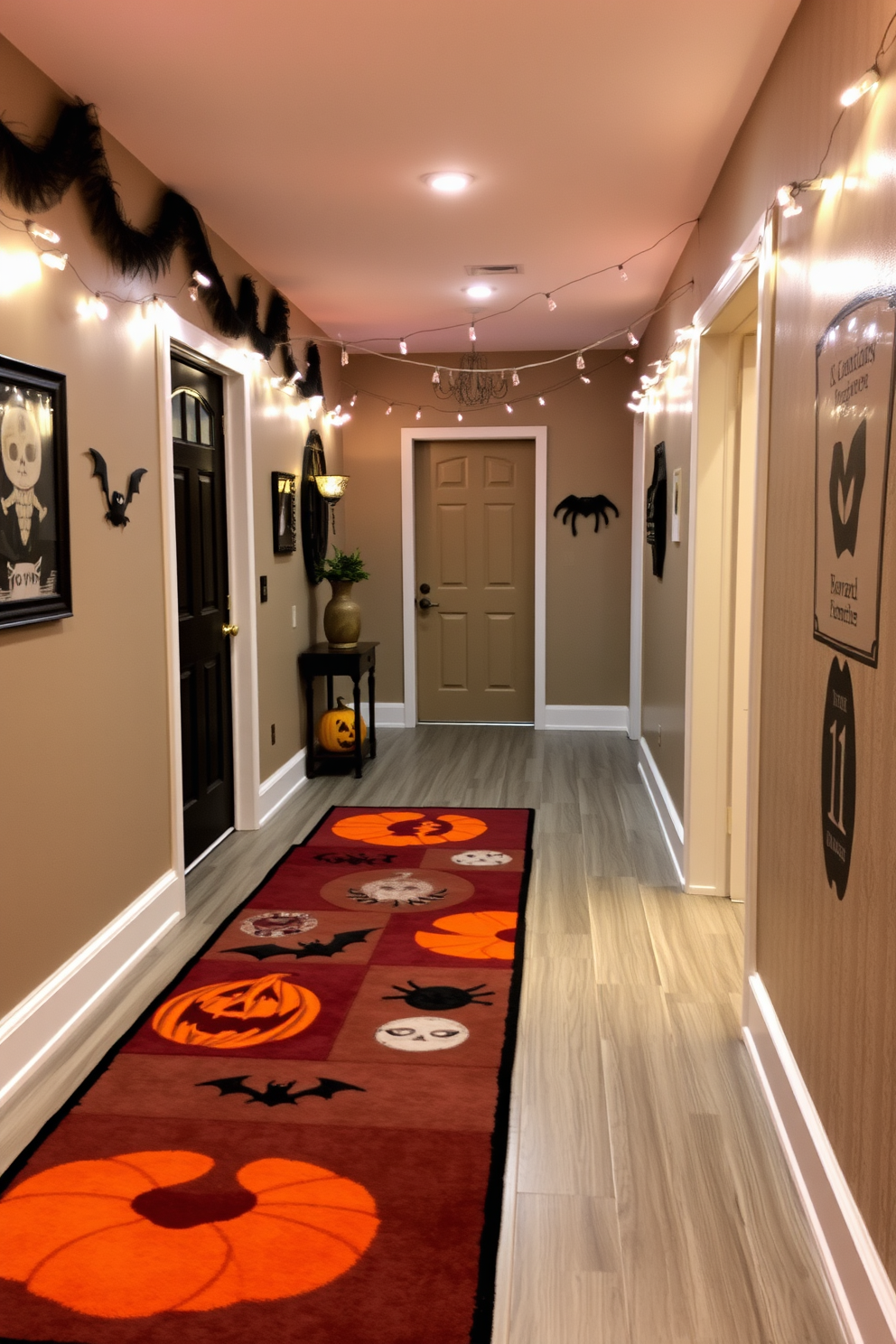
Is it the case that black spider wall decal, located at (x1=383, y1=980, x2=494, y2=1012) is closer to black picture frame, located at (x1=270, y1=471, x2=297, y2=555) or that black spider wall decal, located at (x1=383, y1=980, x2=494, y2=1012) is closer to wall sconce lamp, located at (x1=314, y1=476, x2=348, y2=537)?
black picture frame, located at (x1=270, y1=471, x2=297, y2=555)

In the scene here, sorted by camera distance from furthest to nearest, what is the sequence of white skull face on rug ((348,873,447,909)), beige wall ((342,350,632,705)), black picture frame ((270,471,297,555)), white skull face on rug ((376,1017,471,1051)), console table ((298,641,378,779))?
beige wall ((342,350,632,705))
console table ((298,641,378,779))
black picture frame ((270,471,297,555))
white skull face on rug ((348,873,447,909))
white skull face on rug ((376,1017,471,1051))

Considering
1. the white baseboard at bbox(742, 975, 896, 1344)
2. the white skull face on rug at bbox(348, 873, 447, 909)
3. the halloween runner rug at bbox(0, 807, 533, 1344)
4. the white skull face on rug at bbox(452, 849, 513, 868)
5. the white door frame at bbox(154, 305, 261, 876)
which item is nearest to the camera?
the white baseboard at bbox(742, 975, 896, 1344)

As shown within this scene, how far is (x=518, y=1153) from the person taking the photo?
2492 millimetres

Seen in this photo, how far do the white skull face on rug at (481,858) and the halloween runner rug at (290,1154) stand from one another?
657 mm

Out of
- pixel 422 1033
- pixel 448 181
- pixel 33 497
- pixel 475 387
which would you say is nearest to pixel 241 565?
pixel 448 181

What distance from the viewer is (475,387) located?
25.3ft

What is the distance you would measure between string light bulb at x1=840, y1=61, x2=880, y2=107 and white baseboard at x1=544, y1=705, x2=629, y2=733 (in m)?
6.01

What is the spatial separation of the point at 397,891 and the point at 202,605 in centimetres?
145

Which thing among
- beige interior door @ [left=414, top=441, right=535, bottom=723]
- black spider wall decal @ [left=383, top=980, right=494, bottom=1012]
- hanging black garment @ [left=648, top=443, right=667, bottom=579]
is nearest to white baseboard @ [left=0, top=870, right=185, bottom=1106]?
black spider wall decal @ [left=383, top=980, right=494, bottom=1012]

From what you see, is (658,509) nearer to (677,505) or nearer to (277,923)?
(677,505)

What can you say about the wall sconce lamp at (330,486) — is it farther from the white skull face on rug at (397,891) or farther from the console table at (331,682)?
the white skull face on rug at (397,891)

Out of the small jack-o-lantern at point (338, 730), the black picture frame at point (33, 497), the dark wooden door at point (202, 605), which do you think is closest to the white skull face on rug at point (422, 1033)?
the black picture frame at point (33, 497)

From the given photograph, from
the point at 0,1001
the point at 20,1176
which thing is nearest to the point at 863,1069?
the point at 20,1176

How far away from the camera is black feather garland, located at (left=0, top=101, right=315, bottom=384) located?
9.18 ft
